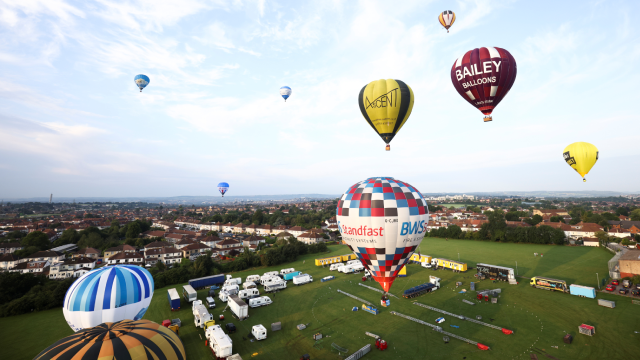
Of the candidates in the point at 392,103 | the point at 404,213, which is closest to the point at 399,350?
the point at 404,213

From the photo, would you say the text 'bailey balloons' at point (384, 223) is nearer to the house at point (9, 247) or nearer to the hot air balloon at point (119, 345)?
the hot air balloon at point (119, 345)

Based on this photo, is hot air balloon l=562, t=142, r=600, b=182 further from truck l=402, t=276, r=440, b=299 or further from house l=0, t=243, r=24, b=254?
house l=0, t=243, r=24, b=254

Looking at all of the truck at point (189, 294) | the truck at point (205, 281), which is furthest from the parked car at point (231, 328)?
the truck at point (205, 281)

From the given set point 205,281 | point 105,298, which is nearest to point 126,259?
point 205,281

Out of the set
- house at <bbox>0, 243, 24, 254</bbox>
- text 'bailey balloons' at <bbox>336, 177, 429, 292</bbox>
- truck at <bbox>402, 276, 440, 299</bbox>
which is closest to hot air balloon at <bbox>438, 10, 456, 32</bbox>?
→ text 'bailey balloons' at <bbox>336, 177, 429, 292</bbox>

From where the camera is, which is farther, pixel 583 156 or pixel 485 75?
pixel 583 156

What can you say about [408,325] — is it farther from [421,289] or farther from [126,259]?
[126,259]
